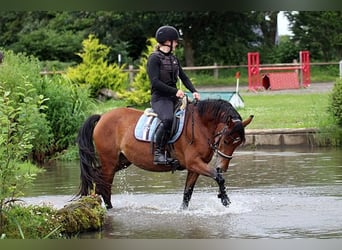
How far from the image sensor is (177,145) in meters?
8.74

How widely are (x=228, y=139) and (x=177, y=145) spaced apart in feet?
2.08

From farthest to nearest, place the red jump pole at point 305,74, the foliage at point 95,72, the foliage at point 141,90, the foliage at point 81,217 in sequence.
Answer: the red jump pole at point 305,74 < the foliage at point 95,72 < the foliage at point 141,90 < the foliage at point 81,217

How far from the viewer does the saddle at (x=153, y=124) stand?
8703mm

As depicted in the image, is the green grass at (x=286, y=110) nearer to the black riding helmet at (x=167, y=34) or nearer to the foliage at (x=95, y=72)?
the foliage at (x=95, y=72)

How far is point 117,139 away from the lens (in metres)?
9.14

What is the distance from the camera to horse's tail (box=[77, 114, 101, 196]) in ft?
28.9

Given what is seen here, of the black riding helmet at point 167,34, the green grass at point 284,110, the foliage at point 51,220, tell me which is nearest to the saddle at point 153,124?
the black riding helmet at point 167,34

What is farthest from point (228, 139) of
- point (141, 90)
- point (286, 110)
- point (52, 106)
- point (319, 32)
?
point (319, 32)

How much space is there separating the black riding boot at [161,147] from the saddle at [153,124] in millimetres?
81

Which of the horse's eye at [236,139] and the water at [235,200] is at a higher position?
the horse's eye at [236,139]

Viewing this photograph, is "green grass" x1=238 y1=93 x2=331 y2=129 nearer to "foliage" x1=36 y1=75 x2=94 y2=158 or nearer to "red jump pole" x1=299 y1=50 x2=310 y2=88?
"foliage" x1=36 y1=75 x2=94 y2=158

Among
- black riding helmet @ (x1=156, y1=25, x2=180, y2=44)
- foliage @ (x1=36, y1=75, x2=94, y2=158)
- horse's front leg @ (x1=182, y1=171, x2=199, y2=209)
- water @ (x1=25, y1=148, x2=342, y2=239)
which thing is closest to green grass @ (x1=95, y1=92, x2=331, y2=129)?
water @ (x1=25, y1=148, x2=342, y2=239)

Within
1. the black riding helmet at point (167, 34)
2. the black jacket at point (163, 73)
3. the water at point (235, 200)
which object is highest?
the black riding helmet at point (167, 34)

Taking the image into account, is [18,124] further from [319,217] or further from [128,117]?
[319,217]
